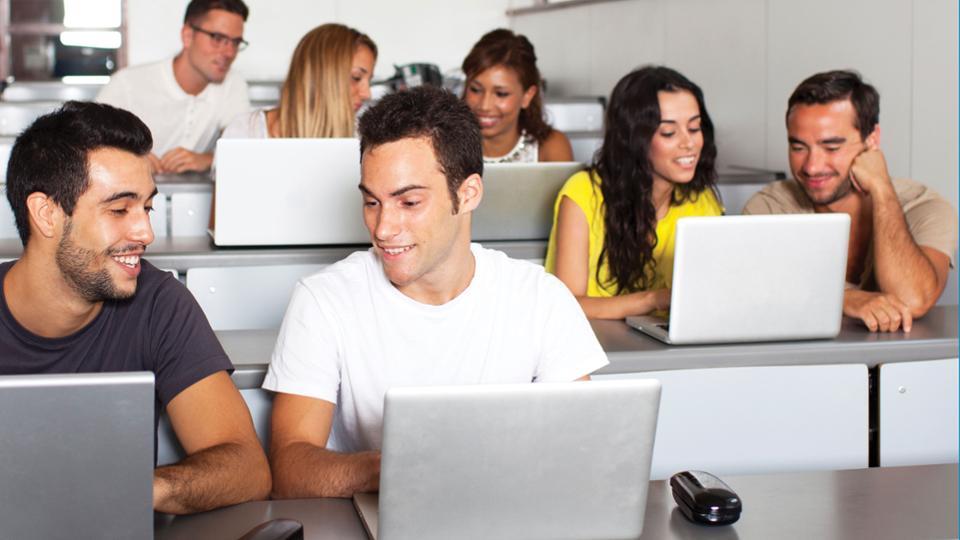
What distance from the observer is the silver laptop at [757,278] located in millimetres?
1981

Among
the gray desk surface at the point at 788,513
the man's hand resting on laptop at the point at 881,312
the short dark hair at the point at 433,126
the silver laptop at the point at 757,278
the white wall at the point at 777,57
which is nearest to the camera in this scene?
the gray desk surface at the point at 788,513

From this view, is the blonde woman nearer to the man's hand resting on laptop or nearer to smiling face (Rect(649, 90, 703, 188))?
smiling face (Rect(649, 90, 703, 188))

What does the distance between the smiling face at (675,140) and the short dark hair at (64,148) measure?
1.30 m

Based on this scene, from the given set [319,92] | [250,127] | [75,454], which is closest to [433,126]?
[75,454]

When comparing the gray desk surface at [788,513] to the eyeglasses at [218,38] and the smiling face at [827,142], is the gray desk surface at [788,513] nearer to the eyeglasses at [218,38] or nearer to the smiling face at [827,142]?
the smiling face at [827,142]

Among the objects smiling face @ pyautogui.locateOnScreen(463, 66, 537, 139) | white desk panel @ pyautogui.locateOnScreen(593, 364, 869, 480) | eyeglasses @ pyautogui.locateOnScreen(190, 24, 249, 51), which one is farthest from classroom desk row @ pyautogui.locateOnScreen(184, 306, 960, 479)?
eyeglasses @ pyautogui.locateOnScreen(190, 24, 249, 51)

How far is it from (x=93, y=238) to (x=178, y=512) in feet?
1.60

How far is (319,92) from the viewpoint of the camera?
3.37 m

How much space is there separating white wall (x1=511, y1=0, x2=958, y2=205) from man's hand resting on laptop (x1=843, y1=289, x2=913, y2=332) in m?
0.94

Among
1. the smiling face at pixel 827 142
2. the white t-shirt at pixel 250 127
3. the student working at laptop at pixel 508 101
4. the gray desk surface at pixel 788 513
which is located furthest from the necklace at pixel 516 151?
the gray desk surface at pixel 788 513

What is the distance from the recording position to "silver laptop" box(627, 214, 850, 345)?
198 cm

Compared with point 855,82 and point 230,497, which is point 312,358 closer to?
point 230,497

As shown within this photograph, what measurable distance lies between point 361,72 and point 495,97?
1.38ft

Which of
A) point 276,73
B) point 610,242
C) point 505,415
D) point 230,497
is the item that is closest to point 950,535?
point 505,415
